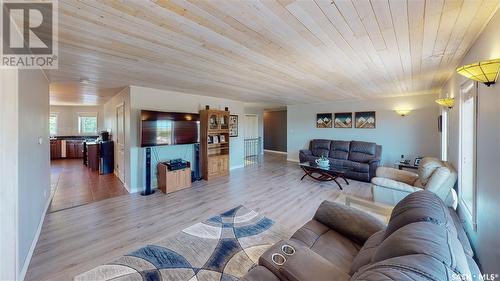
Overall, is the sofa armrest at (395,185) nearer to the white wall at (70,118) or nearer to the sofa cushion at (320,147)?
the sofa cushion at (320,147)

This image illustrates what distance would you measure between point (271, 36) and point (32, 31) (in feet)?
7.21

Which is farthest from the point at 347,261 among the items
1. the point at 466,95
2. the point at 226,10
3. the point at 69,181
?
the point at 69,181

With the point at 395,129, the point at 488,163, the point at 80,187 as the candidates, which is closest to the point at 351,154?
the point at 395,129

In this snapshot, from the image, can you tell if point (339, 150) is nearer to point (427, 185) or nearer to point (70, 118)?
point (427, 185)

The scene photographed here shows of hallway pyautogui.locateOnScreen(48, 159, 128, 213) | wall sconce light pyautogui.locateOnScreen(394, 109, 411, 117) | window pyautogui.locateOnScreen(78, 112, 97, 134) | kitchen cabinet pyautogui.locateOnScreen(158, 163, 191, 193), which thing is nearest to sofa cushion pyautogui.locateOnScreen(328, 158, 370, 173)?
wall sconce light pyautogui.locateOnScreen(394, 109, 411, 117)

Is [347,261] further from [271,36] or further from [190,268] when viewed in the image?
[271,36]

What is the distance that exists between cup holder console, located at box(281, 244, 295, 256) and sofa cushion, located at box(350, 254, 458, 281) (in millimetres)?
683

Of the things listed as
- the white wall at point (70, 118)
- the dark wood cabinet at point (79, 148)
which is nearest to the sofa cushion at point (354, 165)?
the white wall at point (70, 118)

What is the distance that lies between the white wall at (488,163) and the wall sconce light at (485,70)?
7 centimetres

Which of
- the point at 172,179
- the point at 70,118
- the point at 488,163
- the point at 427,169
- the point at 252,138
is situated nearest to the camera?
the point at 488,163

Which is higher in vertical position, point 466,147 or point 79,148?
point 466,147

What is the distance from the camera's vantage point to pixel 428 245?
0.86 meters

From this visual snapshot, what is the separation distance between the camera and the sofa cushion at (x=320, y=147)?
6.64 meters

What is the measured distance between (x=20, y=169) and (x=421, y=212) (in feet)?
10.8
